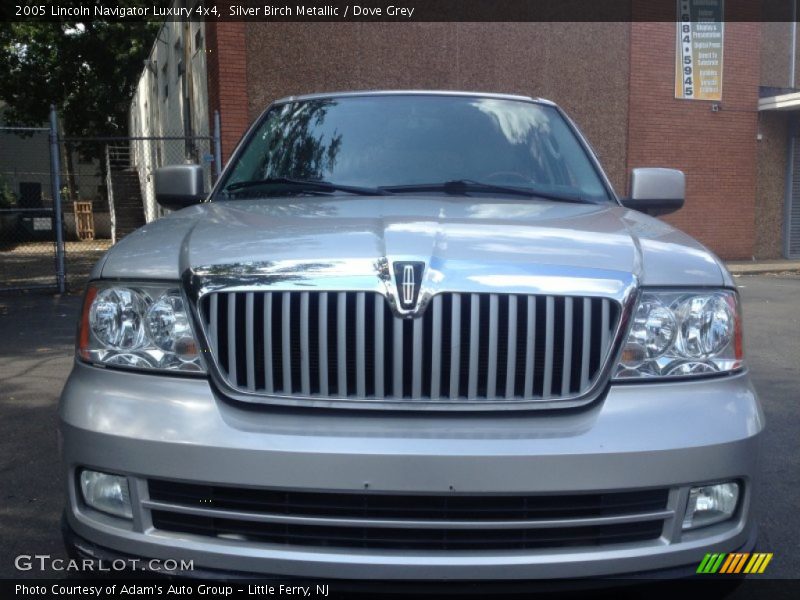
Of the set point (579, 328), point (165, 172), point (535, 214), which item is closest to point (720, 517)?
point (579, 328)

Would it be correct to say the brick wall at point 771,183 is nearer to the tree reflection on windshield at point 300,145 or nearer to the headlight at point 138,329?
the tree reflection on windshield at point 300,145

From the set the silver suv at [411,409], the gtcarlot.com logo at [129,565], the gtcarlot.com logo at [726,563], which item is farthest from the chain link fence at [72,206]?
the gtcarlot.com logo at [726,563]

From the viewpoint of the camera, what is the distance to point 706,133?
55.7 ft

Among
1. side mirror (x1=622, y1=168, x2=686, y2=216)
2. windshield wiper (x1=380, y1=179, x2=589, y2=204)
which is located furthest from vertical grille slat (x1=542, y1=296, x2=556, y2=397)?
side mirror (x1=622, y1=168, x2=686, y2=216)

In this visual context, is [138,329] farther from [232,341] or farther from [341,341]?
[341,341]

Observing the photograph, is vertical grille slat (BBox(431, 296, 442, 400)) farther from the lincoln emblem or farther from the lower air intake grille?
the lower air intake grille

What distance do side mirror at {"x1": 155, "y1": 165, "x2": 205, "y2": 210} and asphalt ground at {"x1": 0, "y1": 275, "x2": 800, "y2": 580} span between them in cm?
134

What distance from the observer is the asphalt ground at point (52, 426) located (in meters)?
3.43

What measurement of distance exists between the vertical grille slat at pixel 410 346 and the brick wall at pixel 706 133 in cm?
1498

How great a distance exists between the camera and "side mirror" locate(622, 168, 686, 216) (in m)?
3.84

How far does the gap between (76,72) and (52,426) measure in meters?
31.2

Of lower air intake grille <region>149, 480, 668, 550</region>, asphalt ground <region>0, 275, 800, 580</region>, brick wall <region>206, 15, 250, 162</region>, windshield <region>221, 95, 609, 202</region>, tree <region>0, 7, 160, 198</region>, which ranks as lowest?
asphalt ground <region>0, 275, 800, 580</region>

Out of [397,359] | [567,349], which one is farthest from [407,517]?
[567,349]

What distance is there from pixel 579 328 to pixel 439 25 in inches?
540
